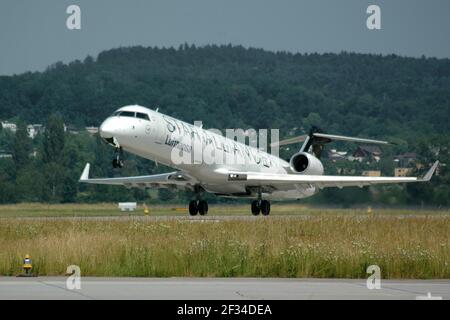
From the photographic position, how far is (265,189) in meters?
44.2

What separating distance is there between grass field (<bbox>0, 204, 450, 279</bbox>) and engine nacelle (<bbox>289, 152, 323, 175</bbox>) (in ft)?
55.0

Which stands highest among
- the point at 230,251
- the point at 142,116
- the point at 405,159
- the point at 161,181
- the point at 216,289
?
the point at 142,116

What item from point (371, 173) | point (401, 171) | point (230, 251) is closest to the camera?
point (230, 251)

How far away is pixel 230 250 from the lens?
23000mm

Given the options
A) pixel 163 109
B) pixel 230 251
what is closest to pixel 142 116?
pixel 230 251

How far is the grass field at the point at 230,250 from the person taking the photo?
70.5ft

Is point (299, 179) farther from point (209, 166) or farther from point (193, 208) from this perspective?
point (193, 208)

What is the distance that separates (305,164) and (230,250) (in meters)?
24.0

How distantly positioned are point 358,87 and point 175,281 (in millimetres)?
168931

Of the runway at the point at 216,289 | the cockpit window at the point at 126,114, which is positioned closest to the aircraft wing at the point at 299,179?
the cockpit window at the point at 126,114

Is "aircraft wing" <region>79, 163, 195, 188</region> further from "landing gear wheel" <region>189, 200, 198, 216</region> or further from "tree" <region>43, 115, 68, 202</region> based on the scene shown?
"tree" <region>43, 115, 68, 202</region>

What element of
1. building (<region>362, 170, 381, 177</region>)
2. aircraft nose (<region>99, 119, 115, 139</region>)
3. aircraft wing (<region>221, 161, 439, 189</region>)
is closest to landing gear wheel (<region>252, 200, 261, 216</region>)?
aircraft wing (<region>221, 161, 439, 189</region>)

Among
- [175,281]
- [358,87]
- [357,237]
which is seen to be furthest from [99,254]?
[358,87]
